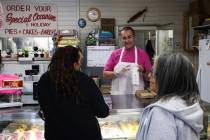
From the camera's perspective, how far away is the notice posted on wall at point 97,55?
7465 millimetres

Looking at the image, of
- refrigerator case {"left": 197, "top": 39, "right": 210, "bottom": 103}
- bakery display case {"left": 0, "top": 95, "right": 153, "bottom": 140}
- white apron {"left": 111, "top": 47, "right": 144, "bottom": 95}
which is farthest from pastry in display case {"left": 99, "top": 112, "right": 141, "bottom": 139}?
refrigerator case {"left": 197, "top": 39, "right": 210, "bottom": 103}

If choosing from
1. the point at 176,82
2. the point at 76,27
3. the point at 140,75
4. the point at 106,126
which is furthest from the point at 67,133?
the point at 76,27

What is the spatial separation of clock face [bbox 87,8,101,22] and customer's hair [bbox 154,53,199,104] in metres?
6.53

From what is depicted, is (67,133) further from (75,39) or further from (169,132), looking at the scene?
(75,39)

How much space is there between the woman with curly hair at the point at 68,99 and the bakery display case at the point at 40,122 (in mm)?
621

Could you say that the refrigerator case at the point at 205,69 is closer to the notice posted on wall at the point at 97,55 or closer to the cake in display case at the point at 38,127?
the notice posted on wall at the point at 97,55

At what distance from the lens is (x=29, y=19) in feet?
26.3

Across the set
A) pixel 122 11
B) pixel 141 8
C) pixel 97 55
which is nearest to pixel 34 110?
pixel 97 55

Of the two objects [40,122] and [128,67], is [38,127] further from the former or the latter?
[128,67]

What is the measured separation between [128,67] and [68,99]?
2.02 meters

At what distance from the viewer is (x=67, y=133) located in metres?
2.47

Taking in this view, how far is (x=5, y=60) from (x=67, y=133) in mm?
5176

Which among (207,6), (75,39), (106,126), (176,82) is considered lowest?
(106,126)

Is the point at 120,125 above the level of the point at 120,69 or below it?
below
